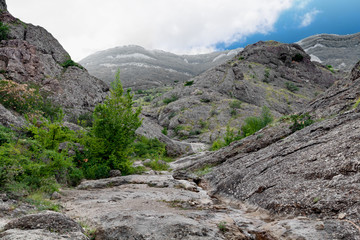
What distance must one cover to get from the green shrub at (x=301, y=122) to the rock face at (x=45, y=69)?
831 inches

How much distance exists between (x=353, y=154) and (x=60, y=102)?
2508 centimetres

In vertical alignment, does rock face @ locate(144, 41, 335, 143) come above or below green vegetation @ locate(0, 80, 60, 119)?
above

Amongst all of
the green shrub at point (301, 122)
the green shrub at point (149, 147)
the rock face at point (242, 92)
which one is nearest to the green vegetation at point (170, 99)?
the rock face at point (242, 92)

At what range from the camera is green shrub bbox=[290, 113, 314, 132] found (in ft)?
45.8

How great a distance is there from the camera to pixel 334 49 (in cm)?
15725

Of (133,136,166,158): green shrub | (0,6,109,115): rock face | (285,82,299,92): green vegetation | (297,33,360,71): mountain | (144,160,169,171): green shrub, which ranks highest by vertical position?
(297,33,360,71): mountain

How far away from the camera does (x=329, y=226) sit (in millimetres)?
5062

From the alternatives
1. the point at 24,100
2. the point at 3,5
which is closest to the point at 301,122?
the point at 24,100

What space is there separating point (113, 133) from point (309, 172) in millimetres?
10699

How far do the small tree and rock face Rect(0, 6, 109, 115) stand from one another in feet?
40.2

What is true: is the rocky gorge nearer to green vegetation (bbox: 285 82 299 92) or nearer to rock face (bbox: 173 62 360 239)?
A: rock face (bbox: 173 62 360 239)

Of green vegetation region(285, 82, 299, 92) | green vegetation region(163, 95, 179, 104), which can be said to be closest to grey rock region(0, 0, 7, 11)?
green vegetation region(163, 95, 179, 104)

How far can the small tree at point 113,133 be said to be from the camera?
47.1 feet

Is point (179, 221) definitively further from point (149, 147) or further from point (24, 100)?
point (149, 147)
